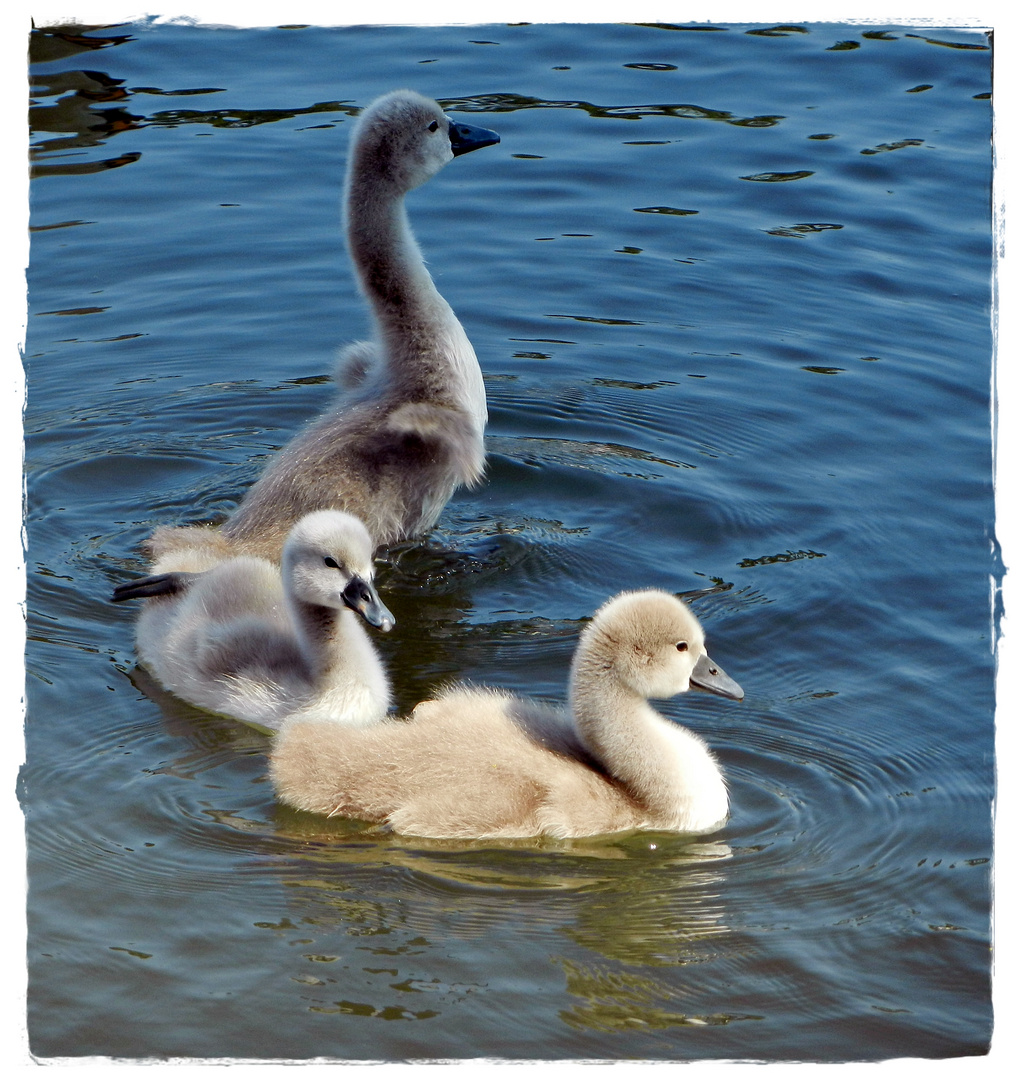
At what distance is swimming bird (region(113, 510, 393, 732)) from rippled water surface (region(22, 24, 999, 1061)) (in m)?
0.16

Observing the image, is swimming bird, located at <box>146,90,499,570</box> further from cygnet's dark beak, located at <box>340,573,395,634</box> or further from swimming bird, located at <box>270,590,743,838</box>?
swimming bird, located at <box>270,590,743,838</box>

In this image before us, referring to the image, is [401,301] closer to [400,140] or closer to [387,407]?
[387,407]

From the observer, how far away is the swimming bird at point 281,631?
5.11 meters

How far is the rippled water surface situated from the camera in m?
4.19

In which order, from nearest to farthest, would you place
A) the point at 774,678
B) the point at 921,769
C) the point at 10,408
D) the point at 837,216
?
1. the point at 10,408
2. the point at 921,769
3. the point at 774,678
4. the point at 837,216

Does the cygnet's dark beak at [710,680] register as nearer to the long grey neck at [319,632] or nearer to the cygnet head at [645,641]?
the cygnet head at [645,641]

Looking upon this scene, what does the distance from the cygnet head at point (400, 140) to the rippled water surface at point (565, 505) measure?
139cm

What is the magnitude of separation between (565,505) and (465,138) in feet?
5.38

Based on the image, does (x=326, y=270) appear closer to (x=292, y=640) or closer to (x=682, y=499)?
(x=682, y=499)

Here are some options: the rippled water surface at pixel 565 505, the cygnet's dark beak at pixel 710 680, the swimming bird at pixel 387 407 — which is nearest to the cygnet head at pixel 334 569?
the rippled water surface at pixel 565 505

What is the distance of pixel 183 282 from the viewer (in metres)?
8.73

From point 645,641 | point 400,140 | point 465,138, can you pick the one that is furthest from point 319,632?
point 465,138

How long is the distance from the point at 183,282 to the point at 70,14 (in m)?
4.24

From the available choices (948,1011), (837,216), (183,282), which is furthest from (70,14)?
(837,216)
